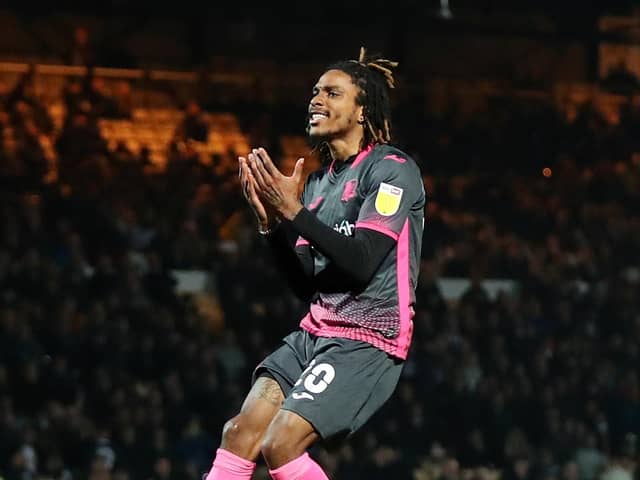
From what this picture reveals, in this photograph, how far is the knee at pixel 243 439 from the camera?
5.68 m

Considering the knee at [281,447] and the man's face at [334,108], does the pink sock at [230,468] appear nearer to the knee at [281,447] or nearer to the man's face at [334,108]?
the knee at [281,447]

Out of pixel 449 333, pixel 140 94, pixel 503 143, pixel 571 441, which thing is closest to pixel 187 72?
pixel 140 94

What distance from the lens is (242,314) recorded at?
14008 millimetres

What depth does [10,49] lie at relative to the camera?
804 inches

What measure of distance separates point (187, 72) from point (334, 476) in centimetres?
905

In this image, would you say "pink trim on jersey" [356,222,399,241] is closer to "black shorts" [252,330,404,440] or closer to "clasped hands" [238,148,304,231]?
"clasped hands" [238,148,304,231]

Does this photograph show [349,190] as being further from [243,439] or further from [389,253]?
[243,439]

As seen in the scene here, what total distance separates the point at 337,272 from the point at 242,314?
8.31 metres

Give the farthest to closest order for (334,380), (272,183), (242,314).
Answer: (242,314)
(334,380)
(272,183)

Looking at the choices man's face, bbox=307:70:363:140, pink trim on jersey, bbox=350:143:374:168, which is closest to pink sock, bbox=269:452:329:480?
pink trim on jersey, bbox=350:143:374:168

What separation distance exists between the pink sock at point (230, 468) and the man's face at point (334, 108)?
4.53 feet

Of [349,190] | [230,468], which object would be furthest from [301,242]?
[230,468]

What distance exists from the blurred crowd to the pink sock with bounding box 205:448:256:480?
561cm

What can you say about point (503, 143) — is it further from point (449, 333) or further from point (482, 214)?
point (449, 333)
